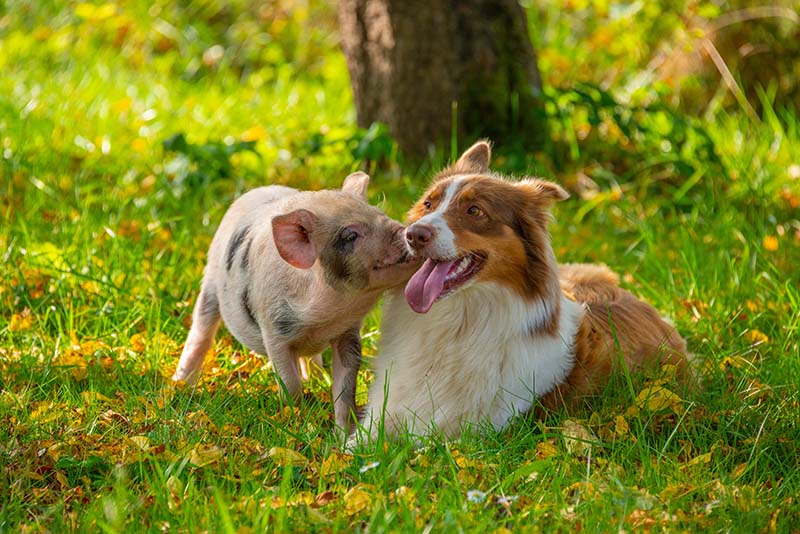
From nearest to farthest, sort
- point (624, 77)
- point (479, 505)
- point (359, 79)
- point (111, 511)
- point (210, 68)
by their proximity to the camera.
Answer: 1. point (111, 511)
2. point (479, 505)
3. point (359, 79)
4. point (624, 77)
5. point (210, 68)

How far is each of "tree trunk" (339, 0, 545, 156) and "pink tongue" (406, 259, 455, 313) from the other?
3230mm

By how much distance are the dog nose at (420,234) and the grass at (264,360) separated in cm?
74

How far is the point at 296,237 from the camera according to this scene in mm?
4035

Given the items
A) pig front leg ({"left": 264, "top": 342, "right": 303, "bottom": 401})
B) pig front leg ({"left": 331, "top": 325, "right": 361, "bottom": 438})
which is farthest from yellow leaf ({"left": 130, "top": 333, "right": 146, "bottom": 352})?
pig front leg ({"left": 331, "top": 325, "right": 361, "bottom": 438})

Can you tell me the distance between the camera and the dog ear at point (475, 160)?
443 cm

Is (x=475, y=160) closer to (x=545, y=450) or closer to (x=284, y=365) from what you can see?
(x=284, y=365)

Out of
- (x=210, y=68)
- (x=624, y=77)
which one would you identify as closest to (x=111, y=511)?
(x=624, y=77)

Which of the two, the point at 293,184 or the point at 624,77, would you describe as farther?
the point at 624,77

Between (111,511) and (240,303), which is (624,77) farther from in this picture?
(111,511)

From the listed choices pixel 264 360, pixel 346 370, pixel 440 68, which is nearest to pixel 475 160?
pixel 346 370

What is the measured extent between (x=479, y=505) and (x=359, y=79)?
13.9 ft

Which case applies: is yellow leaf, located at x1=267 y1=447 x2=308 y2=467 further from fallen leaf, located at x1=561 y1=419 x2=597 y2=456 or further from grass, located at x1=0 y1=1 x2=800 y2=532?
fallen leaf, located at x1=561 y1=419 x2=597 y2=456

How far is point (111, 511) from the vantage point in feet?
10.4

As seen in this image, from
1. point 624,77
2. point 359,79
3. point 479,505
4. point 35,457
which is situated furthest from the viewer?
point 624,77
